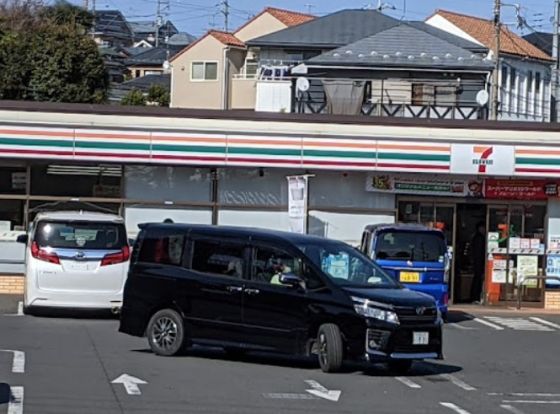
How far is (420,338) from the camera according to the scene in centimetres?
1488

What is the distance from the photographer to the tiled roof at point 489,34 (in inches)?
2506

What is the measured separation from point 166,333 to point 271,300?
1.71 meters

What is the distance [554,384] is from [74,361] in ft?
20.3

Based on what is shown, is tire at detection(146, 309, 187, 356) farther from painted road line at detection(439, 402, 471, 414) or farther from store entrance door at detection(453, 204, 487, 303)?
store entrance door at detection(453, 204, 487, 303)

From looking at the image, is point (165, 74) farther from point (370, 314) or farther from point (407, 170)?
point (370, 314)

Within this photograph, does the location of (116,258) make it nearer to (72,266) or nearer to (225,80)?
(72,266)

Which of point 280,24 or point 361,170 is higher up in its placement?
point 280,24

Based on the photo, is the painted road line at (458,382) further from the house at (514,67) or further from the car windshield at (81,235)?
the house at (514,67)

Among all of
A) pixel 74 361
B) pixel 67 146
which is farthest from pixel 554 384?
pixel 67 146

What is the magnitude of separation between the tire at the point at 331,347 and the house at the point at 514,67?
45652 millimetres

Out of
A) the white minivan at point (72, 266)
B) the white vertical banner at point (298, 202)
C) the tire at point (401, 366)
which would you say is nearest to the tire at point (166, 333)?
the tire at point (401, 366)

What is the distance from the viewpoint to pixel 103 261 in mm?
20828

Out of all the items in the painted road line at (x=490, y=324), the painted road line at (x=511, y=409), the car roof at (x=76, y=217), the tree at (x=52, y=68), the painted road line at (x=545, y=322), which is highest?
the tree at (x=52, y=68)

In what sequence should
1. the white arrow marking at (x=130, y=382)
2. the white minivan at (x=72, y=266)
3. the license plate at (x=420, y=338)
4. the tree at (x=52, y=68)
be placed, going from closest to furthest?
the white arrow marking at (x=130, y=382) < the license plate at (x=420, y=338) < the white minivan at (x=72, y=266) < the tree at (x=52, y=68)
